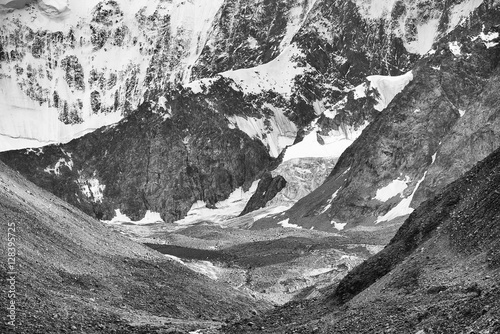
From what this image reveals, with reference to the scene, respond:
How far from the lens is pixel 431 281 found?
38.2 meters

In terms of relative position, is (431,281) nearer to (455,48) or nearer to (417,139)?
(417,139)

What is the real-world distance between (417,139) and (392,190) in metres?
11.0

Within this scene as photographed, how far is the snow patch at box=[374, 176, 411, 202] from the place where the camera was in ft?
566

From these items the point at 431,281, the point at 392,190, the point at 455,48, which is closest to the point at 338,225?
the point at 392,190

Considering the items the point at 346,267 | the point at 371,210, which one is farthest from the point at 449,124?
the point at 346,267

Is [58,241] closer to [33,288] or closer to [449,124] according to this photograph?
[33,288]

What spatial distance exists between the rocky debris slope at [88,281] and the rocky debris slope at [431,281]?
6.93m

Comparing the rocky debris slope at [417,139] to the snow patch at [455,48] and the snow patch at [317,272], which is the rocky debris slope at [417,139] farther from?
the snow patch at [317,272]

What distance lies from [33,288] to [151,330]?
6.14m

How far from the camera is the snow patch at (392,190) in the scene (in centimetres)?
17262

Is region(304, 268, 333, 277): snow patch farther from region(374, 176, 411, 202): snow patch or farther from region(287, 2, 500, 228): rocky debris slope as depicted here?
region(374, 176, 411, 202): snow patch

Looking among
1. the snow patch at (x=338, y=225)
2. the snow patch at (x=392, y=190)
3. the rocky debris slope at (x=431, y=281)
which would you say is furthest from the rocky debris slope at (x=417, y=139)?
the rocky debris slope at (x=431, y=281)

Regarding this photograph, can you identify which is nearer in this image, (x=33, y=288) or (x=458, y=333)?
(x=458, y=333)

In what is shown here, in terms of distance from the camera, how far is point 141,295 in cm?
5422
